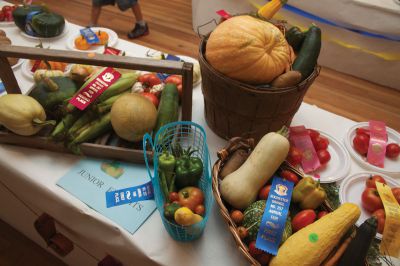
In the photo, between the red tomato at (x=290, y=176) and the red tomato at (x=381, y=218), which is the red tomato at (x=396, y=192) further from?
the red tomato at (x=290, y=176)

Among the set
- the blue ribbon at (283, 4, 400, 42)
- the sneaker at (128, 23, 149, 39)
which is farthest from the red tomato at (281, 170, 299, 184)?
the sneaker at (128, 23, 149, 39)

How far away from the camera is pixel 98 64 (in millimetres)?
750

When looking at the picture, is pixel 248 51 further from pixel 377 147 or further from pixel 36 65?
pixel 36 65

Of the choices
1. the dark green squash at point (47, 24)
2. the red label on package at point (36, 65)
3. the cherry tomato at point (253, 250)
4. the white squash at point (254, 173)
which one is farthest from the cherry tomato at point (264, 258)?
the dark green squash at point (47, 24)

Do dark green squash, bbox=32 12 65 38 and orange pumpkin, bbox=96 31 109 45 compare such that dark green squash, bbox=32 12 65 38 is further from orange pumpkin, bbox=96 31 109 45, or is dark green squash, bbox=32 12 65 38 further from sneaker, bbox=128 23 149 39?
sneaker, bbox=128 23 149 39

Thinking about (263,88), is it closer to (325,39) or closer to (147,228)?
(147,228)

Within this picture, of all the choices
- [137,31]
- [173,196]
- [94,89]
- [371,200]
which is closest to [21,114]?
[94,89]

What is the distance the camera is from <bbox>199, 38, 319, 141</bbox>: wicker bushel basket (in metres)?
0.72

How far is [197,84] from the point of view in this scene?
1.13 metres

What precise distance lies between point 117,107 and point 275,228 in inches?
18.7

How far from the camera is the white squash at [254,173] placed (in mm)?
648

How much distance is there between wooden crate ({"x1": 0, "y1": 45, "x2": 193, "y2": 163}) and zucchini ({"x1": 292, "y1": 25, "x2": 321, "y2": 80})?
0.94 ft

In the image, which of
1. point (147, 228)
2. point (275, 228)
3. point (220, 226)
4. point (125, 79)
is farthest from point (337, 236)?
point (125, 79)

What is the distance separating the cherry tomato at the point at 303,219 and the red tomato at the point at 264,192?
0.26ft
